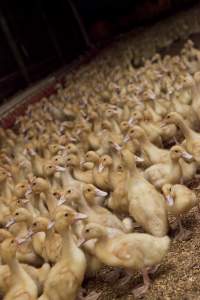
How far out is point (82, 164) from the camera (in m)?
5.76

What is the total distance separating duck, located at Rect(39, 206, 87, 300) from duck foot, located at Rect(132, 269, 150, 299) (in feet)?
1.25

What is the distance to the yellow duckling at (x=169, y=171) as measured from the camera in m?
4.63

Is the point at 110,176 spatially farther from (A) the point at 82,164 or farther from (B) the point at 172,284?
(B) the point at 172,284

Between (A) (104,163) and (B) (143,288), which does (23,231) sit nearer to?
(A) (104,163)

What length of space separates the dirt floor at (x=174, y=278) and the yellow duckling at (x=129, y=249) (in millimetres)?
103

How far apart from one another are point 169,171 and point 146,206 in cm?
70

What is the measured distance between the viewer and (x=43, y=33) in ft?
56.9

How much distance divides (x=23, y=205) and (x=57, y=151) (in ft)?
5.37

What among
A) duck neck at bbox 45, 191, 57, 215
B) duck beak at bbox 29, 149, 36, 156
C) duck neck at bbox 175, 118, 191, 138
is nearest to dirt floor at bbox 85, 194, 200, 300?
duck neck at bbox 45, 191, 57, 215

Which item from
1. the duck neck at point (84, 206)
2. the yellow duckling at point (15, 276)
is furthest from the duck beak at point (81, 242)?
the duck neck at point (84, 206)

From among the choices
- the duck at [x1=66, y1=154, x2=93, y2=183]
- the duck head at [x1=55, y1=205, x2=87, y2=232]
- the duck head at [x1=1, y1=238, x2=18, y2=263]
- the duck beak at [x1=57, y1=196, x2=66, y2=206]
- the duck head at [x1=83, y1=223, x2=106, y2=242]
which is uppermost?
the duck head at [x1=55, y1=205, x2=87, y2=232]


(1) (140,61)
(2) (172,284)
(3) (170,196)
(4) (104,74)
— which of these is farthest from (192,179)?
(1) (140,61)

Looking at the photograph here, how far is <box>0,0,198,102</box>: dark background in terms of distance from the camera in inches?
576

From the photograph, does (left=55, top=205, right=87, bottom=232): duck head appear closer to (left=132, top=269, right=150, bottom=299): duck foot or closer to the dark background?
(left=132, top=269, right=150, bottom=299): duck foot
